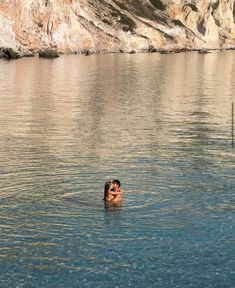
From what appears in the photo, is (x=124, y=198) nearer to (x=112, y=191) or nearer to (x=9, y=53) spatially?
(x=112, y=191)

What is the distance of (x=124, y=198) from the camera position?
24.1m

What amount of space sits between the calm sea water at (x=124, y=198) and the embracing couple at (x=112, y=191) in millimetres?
403

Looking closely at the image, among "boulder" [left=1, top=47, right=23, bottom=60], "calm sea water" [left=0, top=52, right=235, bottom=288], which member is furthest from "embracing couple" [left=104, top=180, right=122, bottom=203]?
"boulder" [left=1, top=47, right=23, bottom=60]

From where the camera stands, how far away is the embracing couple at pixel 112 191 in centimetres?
2284

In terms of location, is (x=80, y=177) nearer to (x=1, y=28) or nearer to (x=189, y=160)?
(x=189, y=160)

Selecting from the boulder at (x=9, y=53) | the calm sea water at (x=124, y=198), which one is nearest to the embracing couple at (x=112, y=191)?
the calm sea water at (x=124, y=198)

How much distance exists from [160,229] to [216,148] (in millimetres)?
15041

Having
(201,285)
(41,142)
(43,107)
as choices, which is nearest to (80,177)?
(41,142)

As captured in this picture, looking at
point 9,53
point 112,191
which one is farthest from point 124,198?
point 9,53

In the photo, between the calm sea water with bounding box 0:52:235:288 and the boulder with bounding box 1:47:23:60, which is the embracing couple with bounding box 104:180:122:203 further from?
the boulder with bounding box 1:47:23:60

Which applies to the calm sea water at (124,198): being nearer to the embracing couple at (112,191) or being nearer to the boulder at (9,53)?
the embracing couple at (112,191)

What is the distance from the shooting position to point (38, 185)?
2608 centimetres

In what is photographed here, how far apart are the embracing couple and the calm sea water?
0.40 meters

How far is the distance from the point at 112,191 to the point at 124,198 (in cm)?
136
